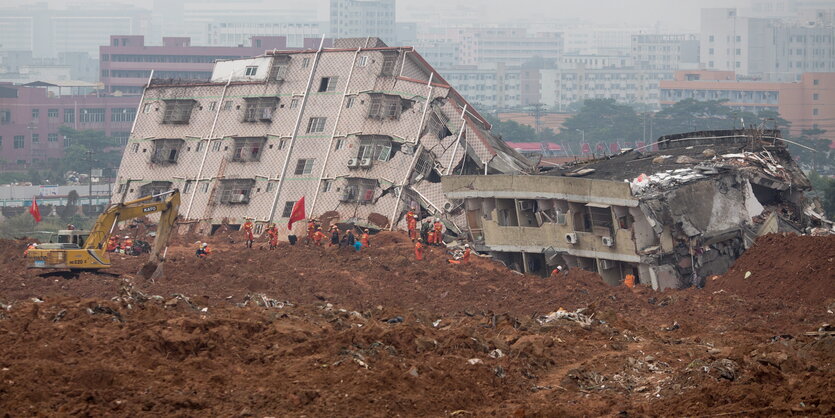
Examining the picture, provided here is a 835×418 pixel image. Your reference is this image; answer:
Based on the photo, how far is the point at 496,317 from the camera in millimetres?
27359

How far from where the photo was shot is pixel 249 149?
55.7 metres

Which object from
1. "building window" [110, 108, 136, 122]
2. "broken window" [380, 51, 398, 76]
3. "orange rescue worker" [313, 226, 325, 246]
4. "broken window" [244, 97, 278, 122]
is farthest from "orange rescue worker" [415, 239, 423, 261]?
"building window" [110, 108, 136, 122]

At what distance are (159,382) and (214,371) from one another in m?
1.22

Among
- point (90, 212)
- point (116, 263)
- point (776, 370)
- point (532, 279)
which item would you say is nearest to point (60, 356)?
point (776, 370)

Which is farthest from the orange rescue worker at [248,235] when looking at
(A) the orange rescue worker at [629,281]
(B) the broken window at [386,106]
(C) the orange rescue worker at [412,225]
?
(A) the orange rescue worker at [629,281]

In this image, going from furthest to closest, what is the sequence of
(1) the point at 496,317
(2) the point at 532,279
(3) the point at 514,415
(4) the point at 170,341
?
1. (2) the point at 532,279
2. (1) the point at 496,317
3. (4) the point at 170,341
4. (3) the point at 514,415

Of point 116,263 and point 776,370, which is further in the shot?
point 116,263

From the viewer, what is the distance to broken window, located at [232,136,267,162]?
55469 millimetres

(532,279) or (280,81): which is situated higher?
(280,81)

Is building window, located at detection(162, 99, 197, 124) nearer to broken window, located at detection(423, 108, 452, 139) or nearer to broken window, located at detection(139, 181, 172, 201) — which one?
broken window, located at detection(139, 181, 172, 201)

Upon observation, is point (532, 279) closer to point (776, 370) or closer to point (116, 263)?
point (116, 263)

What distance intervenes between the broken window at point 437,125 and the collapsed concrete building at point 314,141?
2.1 inches

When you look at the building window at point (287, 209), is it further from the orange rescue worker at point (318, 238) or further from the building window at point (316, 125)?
the orange rescue worker at point (318, 238)

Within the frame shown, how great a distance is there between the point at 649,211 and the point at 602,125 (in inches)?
4450
